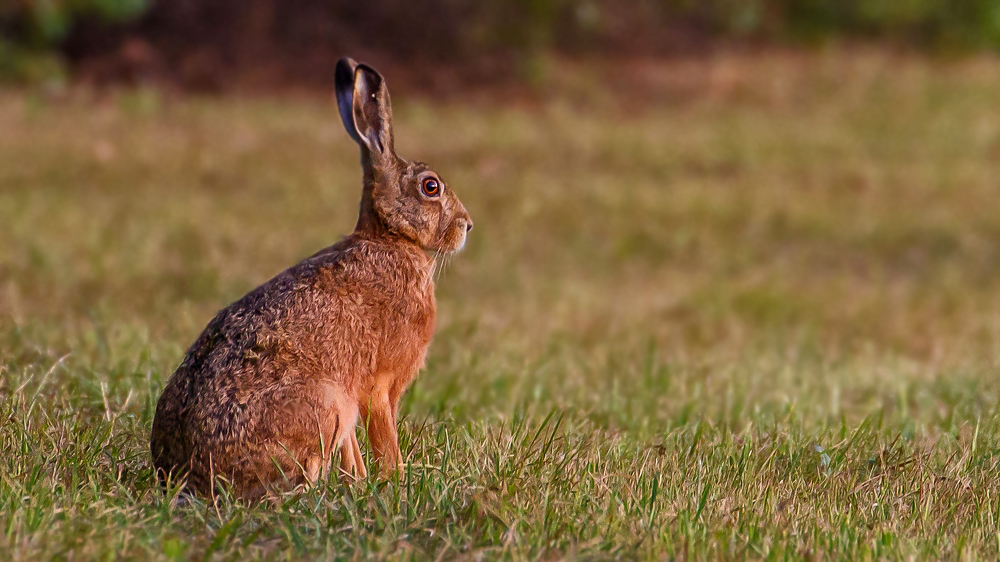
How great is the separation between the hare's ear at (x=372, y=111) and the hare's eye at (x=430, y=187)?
18 cm

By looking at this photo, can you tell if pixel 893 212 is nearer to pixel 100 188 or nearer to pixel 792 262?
pixel 792 262

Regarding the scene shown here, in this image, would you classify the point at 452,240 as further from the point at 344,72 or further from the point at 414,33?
the point at 414,33

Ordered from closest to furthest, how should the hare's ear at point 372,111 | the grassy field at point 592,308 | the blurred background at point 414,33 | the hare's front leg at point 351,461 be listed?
the grassy field at point 592,308
the hare's front leg at point 351,461
the hare's ear at point 372,111
the blurred background at point 414,33

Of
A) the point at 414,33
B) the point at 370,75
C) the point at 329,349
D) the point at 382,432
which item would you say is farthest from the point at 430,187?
the point at 414,33

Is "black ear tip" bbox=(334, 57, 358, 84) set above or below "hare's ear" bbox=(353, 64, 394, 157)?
above

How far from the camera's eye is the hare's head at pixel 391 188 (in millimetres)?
4582

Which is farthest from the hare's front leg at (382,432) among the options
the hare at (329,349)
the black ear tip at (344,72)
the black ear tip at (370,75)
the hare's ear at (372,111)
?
the black ear tip at (344,72)

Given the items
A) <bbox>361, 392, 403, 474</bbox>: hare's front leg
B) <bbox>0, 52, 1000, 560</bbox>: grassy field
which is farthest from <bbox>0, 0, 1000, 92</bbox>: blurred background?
<bbox>361, 392, 403, 474</bbox>: hare's front leg

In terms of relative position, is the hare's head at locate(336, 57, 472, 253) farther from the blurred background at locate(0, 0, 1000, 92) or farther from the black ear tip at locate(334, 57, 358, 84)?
the blurred background at locate(0, 0, 1000, 92)

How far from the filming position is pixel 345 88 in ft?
15.6

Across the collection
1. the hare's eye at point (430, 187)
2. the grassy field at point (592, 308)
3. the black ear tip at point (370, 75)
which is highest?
the black ear tip at point (370, 75)

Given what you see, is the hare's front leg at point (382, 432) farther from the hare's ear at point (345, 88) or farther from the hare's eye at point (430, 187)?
the hare's ear at point (345, 88)

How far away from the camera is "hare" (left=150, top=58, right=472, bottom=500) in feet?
12.6

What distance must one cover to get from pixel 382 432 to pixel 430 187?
3.42ft
